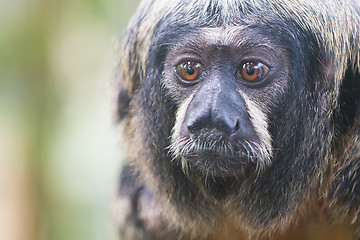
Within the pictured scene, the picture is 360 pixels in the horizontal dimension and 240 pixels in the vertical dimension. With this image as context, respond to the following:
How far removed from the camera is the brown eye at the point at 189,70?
323cm

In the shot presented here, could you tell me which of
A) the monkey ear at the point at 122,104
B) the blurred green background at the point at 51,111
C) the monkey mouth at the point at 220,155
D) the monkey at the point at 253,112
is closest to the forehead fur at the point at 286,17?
the monkey at the point at 253,112

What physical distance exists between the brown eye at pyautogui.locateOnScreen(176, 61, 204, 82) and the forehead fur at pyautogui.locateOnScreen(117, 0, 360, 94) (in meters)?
0.25

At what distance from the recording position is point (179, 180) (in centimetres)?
366

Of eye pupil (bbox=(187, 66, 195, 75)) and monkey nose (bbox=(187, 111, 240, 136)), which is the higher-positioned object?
eye pupil (bbox=(187, 66, 195, 75))

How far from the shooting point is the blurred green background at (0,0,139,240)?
595cm

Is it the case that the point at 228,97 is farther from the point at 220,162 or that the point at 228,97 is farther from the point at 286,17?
the point at 286,17

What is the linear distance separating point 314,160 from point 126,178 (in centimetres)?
201

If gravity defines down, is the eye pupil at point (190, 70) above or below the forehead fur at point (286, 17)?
below

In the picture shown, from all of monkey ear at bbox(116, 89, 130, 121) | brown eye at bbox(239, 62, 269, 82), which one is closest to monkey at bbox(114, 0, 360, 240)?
brown eye at bbox(239, 62, 269, 82)

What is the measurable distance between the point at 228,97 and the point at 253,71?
10.1 inches

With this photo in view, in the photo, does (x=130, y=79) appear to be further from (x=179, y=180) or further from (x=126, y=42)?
(x=179, y=180)

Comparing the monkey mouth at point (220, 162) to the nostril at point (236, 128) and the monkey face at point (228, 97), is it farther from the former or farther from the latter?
the nostril at point (236, 128)

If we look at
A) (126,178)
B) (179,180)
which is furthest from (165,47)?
(126,178)

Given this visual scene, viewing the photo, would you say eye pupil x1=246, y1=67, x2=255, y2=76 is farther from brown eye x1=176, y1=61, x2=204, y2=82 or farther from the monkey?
brown eye x1=176, y1=61, x2=204, y2=82
